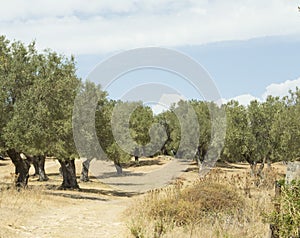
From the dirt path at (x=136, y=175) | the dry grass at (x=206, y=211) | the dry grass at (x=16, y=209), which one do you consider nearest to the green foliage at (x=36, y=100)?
the dry grass at (x=16, y=209)

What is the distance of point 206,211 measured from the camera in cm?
1343

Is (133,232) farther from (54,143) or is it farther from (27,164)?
(27,164)

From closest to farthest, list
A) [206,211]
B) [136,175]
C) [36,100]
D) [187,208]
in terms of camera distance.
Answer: [187,208]
[206,211]
[36,100]
[136,175]

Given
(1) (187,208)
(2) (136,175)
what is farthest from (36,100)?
(2) (136,175)

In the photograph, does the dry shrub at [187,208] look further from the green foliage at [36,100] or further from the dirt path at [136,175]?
the dirt path at [136,175]

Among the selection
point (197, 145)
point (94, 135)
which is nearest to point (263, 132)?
point (197, 145)

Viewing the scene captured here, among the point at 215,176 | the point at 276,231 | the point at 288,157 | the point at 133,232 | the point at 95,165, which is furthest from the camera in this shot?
the point at 95,165

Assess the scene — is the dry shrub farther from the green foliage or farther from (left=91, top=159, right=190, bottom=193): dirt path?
(left=91, top=159, right=190, bottom=193): dirt path

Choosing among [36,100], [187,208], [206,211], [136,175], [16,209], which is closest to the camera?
[187,208]

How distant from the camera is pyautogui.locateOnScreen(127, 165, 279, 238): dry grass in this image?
11.0 m

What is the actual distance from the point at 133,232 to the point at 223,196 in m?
4.44

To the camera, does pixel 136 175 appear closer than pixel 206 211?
No

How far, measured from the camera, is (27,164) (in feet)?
91.8

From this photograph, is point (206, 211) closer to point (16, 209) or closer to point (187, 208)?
point (187, 208)
